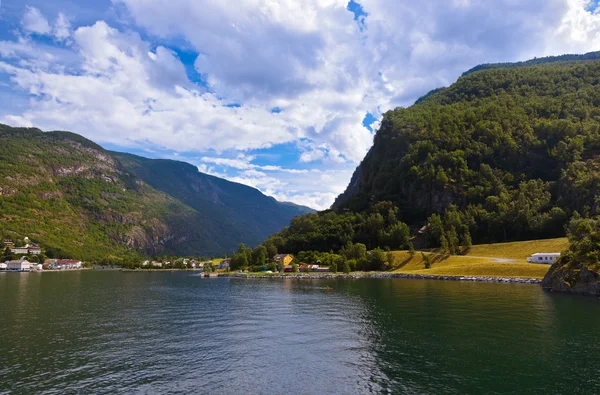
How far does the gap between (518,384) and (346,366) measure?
14975 mm

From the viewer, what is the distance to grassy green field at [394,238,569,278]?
11719 cm

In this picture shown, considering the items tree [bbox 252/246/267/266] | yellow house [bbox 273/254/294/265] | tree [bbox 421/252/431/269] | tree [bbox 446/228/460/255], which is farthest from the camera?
Result: tree [bbox 252/246/267/266]

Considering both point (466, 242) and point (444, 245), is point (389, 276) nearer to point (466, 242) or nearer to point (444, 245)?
point (444, 245)

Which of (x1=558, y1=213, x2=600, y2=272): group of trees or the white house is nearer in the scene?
(x1=558, y1=213, x2=600, y2=272): group of trees

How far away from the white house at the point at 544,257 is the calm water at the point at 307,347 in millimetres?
47105

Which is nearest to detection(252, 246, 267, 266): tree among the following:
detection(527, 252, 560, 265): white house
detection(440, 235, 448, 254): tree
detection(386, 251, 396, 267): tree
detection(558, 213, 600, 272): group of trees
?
detection(386, 251, 396, 267): tree

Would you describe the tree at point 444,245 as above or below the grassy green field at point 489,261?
above

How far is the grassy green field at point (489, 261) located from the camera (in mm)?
117188

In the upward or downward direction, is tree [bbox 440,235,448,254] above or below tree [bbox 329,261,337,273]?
above

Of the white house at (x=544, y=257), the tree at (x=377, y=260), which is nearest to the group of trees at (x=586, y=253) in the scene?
the white house at (x=544, y=257)

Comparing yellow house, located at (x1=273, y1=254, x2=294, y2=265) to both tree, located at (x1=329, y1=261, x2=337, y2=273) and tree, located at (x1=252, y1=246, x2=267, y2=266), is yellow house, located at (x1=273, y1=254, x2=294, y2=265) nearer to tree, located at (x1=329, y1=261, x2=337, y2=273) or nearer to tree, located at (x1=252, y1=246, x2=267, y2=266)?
tree, located at (x1=252, y1=246, x2=267, y2=266)

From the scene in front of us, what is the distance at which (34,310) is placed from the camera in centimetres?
6950

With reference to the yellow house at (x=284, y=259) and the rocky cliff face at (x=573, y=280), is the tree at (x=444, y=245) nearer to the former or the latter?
the rocky cliff face at (x=573, y=280)

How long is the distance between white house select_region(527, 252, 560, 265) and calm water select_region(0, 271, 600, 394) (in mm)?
47105
